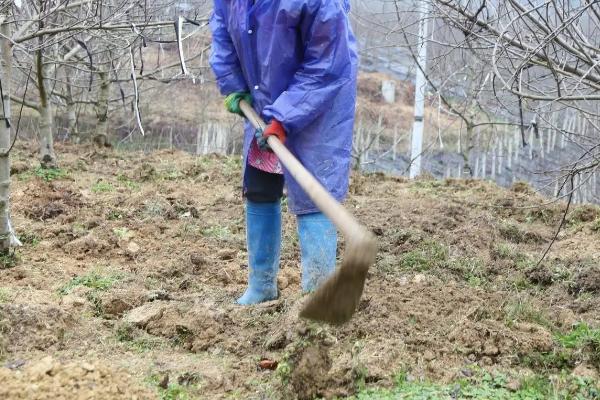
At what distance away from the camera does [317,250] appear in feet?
12.2

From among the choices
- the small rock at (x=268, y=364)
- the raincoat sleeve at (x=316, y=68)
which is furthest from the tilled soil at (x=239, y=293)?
the raincoat sleeve at (x=316, y=68)

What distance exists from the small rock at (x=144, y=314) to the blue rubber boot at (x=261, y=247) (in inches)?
20.0

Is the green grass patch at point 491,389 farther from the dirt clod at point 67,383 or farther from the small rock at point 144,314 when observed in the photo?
the small rock at point 144,314

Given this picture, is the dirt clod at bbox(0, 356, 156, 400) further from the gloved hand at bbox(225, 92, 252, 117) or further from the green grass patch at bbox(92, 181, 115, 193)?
the green grass patch at bbox(92, 181, 115, 193)

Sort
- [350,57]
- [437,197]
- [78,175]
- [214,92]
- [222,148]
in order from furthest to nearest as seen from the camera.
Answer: [214,92] → [222,148] → [78,175] → [437,197] → [350,57]

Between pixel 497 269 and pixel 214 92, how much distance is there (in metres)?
18.4

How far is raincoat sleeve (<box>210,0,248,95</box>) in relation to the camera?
395 centimetres

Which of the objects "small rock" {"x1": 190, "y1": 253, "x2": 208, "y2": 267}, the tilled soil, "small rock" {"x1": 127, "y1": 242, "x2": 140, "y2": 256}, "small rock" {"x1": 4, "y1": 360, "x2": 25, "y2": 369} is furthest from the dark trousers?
"small rock" {"x1": 4, "y1": 360, "x2": 25, "y2": 369}

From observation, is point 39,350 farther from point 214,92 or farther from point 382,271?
point 214,92

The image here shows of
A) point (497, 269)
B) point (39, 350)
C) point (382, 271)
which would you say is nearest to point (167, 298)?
point (39, 350)

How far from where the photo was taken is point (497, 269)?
4.82m

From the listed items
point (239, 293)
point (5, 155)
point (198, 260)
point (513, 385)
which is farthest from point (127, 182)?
point (513, 385)

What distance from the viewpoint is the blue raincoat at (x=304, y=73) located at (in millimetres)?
3504

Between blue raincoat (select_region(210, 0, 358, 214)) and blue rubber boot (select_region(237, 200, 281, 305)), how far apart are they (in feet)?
0.93
